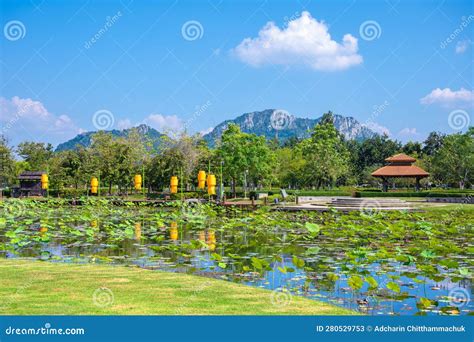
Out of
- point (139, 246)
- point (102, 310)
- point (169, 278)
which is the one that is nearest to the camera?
point (102, 310)

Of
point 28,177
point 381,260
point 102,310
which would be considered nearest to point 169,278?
point 102,310

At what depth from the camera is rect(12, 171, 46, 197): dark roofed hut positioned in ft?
146

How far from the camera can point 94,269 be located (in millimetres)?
8969

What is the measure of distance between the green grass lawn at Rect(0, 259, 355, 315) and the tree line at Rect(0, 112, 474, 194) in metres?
27.4

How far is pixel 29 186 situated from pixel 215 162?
17.4m

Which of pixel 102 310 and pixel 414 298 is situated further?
pixel 414 298

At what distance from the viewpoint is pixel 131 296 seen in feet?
22.0

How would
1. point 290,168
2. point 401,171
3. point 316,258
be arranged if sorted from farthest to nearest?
point 290,168 < point 401,171 < point 316,258

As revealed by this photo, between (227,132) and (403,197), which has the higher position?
(227,132)

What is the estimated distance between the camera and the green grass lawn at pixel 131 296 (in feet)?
19.7

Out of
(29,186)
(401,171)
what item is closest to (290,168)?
(401,171)

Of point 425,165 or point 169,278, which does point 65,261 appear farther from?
point 425,165

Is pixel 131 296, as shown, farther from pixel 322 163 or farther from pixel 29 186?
pixel 322 163

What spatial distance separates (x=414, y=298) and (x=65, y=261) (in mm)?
6652
